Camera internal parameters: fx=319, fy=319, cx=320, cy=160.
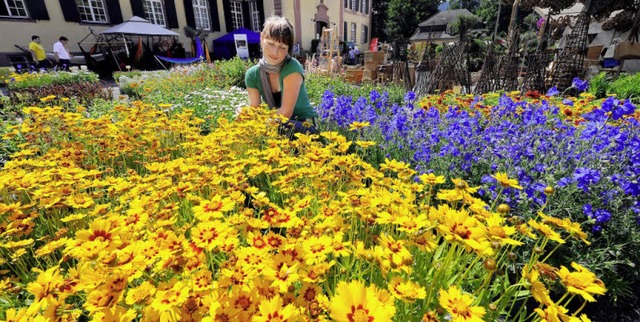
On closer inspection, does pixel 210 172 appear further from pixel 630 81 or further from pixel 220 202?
pixel 630 81

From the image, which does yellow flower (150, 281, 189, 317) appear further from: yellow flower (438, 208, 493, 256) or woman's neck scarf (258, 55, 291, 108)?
woman's neck scarf (258, 55, 291, 108)

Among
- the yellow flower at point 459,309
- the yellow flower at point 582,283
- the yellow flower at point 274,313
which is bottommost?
the yellow flower at point 459,309

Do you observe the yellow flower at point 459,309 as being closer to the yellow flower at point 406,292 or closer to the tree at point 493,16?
the yellow flower at point 406,292

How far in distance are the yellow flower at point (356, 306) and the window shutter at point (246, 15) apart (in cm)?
2347

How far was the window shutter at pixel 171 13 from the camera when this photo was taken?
17.0m

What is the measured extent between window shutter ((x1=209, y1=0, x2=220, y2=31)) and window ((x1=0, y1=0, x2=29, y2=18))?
28.4ft

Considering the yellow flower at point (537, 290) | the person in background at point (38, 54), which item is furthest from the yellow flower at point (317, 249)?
the person in background at point (38, 54)

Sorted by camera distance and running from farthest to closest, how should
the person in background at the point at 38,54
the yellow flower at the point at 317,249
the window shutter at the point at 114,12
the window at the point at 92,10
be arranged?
the window shutter at the point at 114,12 < the window at the point at 92,10 < the person in background at the point at 38,54 < the yellow flower at the point at 317,249

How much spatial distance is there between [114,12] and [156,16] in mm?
2481

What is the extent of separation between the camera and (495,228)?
1.01 m

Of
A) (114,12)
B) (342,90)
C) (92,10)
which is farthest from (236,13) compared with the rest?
(342,90)

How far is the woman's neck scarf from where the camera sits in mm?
3261

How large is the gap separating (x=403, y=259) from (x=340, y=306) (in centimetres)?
26

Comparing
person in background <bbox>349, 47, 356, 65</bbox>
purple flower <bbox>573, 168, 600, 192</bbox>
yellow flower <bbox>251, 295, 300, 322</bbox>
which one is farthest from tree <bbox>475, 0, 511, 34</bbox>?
yellow flower <bbox>251, 295, 300, 322</bbox>
